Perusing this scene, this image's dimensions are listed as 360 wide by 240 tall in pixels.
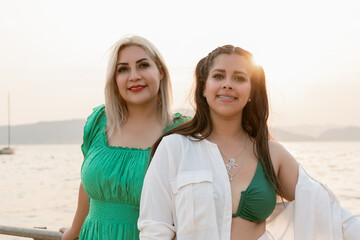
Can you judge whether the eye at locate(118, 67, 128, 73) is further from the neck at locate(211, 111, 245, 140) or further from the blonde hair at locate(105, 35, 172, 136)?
the neck at locate(211, 111, 245, 140)

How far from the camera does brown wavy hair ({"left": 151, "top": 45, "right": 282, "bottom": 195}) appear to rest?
2.38 metres

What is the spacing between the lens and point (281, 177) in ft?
8.00

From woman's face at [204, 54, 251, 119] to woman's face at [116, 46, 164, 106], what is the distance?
21.0 inches

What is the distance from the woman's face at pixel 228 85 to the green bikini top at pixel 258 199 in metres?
0.39

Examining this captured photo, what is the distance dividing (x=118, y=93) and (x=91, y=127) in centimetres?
31

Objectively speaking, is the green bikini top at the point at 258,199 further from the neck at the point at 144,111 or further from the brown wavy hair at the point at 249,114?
the neck at the point at 144,111

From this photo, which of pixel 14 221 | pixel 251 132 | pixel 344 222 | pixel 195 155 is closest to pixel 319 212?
pixel 344 222

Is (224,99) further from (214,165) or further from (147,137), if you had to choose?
(147,137)

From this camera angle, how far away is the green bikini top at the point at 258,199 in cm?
223

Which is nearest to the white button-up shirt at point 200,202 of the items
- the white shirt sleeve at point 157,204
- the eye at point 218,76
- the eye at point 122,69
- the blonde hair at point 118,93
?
the white shirt sleeve at point 157,204

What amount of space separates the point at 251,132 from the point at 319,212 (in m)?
0.58

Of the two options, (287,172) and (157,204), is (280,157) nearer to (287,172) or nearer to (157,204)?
(287,172)

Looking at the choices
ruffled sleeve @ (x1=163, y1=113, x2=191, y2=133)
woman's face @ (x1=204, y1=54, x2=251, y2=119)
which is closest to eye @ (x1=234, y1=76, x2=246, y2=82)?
woman's face @ (x1=204, y1=54, x2=251, y2=119)

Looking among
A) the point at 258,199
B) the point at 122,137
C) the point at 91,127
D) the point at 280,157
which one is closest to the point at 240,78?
the point at 280,157
